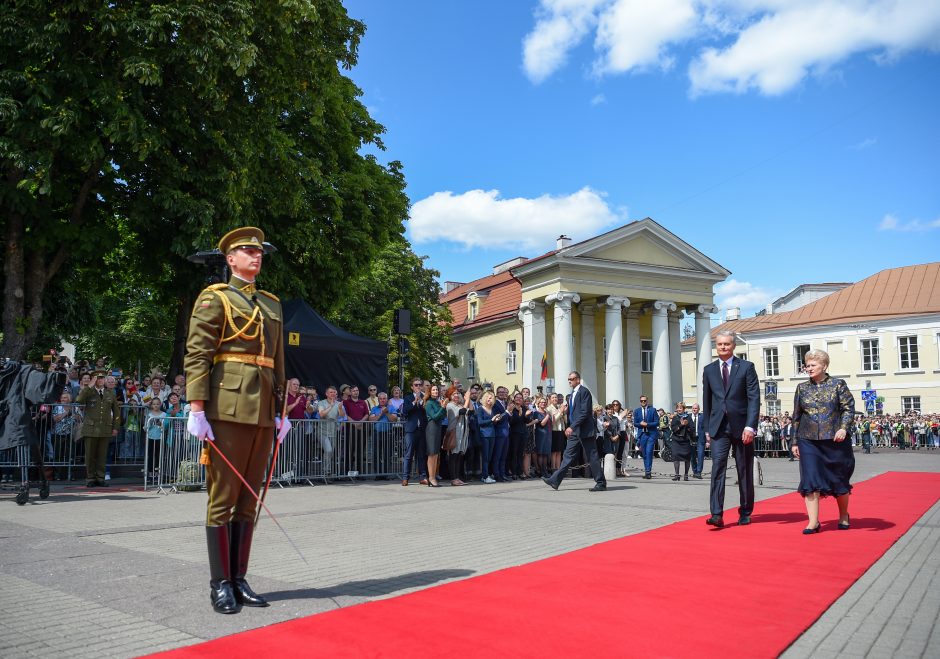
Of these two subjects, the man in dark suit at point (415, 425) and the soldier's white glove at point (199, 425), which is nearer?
the soldier's white glove at point (199, 425)

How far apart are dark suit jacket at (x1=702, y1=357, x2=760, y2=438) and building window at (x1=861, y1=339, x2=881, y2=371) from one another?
55824mm

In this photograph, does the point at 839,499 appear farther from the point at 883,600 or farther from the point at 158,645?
the point at 158,645

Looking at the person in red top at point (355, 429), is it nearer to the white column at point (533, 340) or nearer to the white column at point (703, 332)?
the white column at point (533, 340)

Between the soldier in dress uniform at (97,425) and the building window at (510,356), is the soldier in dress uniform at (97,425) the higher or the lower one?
the lower one

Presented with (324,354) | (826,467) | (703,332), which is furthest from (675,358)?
(826,467)

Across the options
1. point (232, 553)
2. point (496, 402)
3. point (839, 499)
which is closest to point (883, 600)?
point (839, 499)

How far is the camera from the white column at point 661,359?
47.8 metres

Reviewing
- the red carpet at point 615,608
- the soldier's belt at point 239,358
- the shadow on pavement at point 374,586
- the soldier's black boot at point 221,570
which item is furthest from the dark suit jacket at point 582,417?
the soldier's black boot at point 221,570

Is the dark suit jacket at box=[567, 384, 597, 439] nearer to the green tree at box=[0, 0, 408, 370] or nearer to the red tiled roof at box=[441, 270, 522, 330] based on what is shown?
the green tree at box=[0, 0, 408, 370]

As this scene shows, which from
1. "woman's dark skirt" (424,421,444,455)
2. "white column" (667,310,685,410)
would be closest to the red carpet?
"woman's dark skirt" (424,421,444,455)

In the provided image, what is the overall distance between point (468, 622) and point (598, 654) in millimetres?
919

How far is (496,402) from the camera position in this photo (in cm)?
1695

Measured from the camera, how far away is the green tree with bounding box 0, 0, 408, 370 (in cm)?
1446

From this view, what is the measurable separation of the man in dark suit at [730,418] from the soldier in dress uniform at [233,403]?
5592 mm
